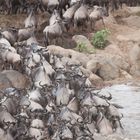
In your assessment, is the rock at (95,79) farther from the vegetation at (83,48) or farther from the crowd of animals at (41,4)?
the crowd of animals at (41,4)

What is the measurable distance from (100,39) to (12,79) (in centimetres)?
447

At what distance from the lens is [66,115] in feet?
33.4

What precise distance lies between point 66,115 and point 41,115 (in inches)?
22.3

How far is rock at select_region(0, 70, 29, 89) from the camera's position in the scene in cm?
1288

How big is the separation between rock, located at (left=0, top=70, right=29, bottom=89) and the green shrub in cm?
382

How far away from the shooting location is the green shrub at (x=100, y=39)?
16556 mm

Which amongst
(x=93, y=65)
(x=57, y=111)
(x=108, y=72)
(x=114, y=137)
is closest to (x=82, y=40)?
(x=93, y=65)

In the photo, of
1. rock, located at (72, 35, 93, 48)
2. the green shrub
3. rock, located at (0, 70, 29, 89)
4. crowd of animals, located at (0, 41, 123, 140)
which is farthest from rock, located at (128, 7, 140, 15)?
crowd of animals, located at (0, 41, 123, 140)

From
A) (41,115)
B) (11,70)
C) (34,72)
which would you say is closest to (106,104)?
(41,115)

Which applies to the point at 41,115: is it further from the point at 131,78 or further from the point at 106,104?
the point at 131,78

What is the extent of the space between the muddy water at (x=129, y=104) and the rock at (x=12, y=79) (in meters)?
2.25

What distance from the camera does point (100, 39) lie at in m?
16.6

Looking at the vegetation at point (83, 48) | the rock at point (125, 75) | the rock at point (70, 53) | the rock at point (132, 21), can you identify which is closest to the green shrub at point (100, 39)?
the vegetation at point (83, 48)

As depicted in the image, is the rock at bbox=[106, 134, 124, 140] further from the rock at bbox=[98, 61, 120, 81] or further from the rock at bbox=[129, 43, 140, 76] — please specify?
the rock at bbox=[129, 43, 140, 76]
